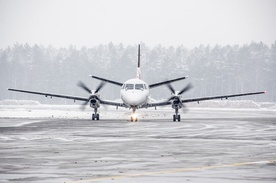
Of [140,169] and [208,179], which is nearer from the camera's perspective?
[208,179]

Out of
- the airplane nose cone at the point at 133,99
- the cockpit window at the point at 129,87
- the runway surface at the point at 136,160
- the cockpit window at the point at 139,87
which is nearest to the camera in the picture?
the runway surface at the point at 136,160

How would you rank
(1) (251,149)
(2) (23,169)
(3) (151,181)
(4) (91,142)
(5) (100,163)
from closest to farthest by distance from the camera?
(3) (151,181), (2) (23,169), (5) (100,163), (1) (251,149), (4) (91,142)

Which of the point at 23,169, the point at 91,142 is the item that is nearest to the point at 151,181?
the point at 23,169

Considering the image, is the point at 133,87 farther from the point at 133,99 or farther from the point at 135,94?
the point at 133,99

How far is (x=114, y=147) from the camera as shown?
22438 mm

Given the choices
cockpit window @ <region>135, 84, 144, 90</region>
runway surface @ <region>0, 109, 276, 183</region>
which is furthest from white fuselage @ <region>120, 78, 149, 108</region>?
runway surface @ <region>0, 109, 276, 183</region>

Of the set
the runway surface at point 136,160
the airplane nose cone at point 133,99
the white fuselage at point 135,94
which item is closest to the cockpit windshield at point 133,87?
the white fuselage at point 135,94

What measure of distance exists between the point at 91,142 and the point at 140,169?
913cm

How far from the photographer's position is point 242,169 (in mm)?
15875

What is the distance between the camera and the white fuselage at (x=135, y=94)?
49.5m

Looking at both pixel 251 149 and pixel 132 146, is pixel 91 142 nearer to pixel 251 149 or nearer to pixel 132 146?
pixel 132 146

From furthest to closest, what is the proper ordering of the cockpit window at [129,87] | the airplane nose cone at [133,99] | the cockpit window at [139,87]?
1. the cockpit window at [139,87]
2. the cockpit window at [129,87]
3. the airplane nose cone at [133,99]

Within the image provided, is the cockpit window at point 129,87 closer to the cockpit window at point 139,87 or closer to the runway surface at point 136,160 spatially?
the cockpit window at point 139,87

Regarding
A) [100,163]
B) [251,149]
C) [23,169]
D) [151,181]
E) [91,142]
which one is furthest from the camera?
[91,142]
